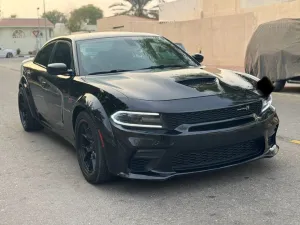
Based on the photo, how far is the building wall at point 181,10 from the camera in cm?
3310

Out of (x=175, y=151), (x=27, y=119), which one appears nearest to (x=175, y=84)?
(x=175, y=151)

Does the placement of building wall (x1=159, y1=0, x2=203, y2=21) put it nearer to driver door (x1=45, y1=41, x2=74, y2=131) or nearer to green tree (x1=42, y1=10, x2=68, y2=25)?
driver door (x1=45, y1=41, x2=74, y2=131)

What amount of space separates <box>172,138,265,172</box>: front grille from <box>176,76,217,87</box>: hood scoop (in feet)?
2.40

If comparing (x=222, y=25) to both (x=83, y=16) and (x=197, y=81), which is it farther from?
(x=83, y=16)

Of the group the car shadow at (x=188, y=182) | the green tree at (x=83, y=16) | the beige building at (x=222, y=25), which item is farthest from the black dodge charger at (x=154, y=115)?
the green tree at (x=83, y=16)

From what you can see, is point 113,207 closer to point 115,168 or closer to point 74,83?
point 115,168

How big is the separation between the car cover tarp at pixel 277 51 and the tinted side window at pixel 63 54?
7539 mm

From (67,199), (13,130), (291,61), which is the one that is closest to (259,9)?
(291,61)

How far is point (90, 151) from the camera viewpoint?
4883 millimetres

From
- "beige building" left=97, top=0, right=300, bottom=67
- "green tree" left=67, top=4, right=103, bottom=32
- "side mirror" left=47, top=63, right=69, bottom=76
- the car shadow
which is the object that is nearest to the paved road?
the car shadow

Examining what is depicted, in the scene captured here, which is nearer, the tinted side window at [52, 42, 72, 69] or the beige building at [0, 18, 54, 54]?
the tinted side window at [52, 42, 72, 69]

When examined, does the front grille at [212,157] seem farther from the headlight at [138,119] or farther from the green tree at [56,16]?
the green tree at [56,16]

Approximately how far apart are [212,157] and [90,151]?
1.34 metres

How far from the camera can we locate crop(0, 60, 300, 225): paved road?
3.90 metres
